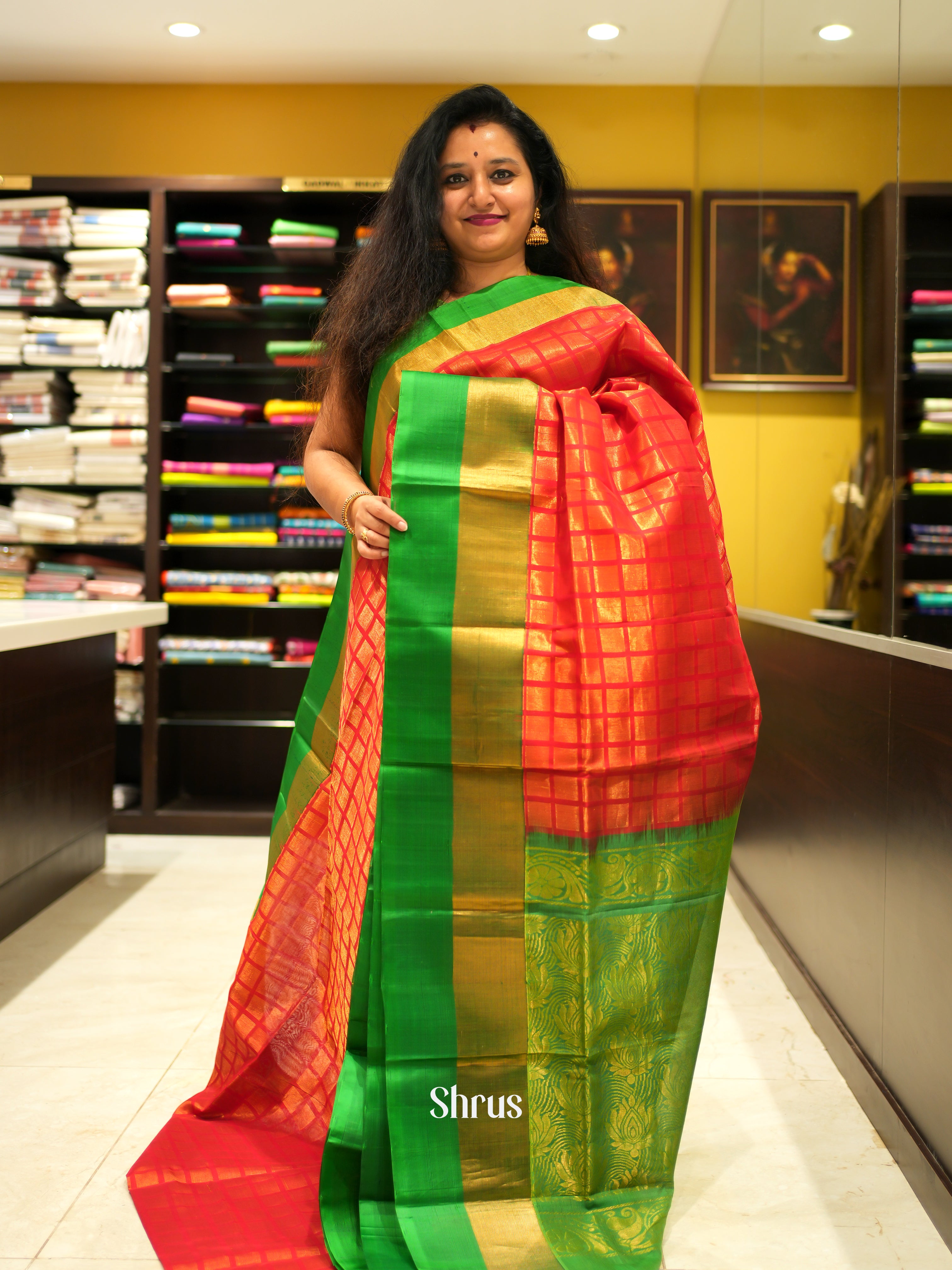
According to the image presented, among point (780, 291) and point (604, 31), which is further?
point (604, 31)

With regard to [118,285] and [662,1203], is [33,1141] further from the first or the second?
[118,285]

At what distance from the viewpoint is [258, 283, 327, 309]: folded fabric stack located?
12.8 feet

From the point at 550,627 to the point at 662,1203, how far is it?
2.55ft

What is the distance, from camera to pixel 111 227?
3879 millimetres

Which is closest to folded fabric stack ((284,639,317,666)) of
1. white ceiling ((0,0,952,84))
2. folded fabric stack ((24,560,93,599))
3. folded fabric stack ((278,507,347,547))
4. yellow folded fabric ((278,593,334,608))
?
yellow folded fabric ((278,593,334,608))

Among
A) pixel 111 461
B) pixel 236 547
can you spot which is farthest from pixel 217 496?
pixel 111 461

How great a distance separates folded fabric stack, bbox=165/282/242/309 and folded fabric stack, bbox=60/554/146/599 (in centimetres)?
100

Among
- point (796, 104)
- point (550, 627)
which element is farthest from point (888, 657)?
point (796, 104)

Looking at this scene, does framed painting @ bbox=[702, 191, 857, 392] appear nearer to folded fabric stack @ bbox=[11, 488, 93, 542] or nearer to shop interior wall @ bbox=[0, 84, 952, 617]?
shop interior wall @ bbox=[0, 84, 952, 617]

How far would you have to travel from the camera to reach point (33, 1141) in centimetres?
174

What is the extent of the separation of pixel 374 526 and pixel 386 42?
311 centimetres

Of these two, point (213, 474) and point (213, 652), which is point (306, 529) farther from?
point (213, 652)

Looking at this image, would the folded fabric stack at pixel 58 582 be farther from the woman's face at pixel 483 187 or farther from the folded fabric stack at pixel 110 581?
the woman's face at pixel 483 187

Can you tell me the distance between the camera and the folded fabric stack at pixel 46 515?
13.0 ft
